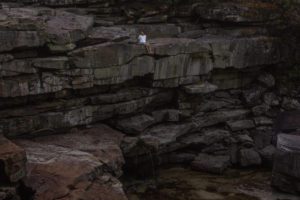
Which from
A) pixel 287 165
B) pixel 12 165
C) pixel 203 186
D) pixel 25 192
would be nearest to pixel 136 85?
pixel 203 186

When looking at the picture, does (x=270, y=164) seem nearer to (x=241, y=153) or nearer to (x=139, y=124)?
(x=241, y=153)

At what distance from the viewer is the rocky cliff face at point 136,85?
14234 millimetres

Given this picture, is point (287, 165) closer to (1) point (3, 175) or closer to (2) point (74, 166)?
(2) point (74, 166)

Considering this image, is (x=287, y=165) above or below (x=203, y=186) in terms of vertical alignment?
above

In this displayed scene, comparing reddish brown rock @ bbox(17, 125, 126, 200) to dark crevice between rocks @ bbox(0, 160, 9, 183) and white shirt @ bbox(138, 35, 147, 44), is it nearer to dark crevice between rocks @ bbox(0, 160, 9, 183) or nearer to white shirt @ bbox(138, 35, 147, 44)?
dark crevice between rocks @ bbox(0, 160, 9, 183)

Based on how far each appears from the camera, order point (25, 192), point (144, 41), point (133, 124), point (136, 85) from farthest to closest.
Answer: point (136, 85) < point (144, 41) < point (133, 124) < point (25, 192)

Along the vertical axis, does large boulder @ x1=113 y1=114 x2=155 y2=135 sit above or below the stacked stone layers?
above

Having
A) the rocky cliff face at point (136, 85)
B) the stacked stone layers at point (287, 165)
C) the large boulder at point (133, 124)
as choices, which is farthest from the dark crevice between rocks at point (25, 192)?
the stacked stone layers at point (287, 165)

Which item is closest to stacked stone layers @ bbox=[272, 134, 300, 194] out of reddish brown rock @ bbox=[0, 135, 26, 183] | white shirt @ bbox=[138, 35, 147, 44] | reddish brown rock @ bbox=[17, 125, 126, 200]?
reddish brown rock @ bbox=[17, 125, 126, 200]

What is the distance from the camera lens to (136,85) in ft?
56.3

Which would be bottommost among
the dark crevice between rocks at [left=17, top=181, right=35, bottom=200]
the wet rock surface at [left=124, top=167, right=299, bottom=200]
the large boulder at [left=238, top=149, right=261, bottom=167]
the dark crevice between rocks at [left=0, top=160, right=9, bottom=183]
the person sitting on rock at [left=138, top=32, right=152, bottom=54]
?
the wet rock surface at [left=124, top=167, right=299, bottom=200]

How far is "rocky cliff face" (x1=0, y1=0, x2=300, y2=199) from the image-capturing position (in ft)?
46.7

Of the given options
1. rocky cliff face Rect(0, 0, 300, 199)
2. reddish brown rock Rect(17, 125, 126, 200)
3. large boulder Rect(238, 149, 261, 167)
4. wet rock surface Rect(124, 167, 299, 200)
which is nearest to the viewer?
reddish brown rock Rect(17, 125, 126, 200)

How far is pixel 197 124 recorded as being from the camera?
59.8 ft
